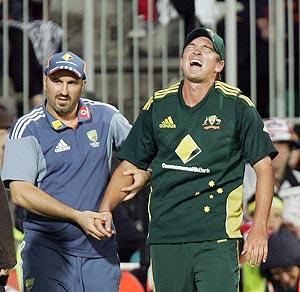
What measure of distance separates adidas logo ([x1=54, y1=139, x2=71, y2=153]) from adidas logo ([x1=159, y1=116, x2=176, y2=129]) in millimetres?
801

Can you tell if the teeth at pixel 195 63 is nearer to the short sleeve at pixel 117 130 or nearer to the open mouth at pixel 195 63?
the open mouth at pixel 195 63

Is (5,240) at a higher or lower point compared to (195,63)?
lower

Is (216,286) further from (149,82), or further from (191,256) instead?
(149,82)

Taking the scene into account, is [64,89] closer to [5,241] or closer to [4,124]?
[5,241]

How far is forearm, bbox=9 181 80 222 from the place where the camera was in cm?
768

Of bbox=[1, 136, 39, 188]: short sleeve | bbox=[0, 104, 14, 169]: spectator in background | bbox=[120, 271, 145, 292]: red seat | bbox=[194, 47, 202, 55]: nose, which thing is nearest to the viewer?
bbox=[194, 47, 202, 55]: nose

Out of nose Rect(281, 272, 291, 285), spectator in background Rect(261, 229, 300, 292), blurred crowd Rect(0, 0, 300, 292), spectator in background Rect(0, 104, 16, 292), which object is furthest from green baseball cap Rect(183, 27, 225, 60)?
nose Rect(281, 272, 291, 285)

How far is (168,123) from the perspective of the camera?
24.0 ft

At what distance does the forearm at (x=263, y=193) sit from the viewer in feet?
23.3

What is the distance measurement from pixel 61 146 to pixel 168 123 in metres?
0.87

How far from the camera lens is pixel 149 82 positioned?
1091 centimetres

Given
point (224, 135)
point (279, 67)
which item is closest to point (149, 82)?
point (279, 67)

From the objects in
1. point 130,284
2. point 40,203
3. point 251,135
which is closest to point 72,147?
point 40,203

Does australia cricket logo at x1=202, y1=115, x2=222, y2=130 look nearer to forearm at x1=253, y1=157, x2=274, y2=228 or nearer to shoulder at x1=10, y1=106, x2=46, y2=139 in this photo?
forearm at x1=253, y1=157, x2=274, y2=228
